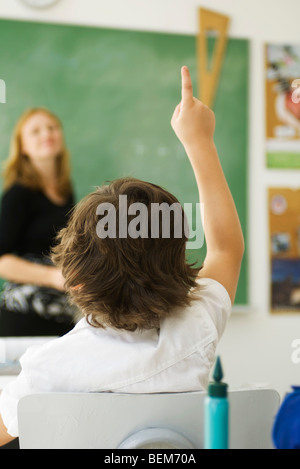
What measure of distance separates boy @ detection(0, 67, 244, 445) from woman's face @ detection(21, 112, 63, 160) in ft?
6.07

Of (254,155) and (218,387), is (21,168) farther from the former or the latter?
(218,387)

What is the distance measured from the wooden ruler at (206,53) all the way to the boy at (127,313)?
2097 mm

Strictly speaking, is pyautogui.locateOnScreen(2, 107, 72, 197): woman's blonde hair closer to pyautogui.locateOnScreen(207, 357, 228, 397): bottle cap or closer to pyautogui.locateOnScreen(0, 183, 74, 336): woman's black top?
pyautogui.locateOnScreen(0, 183, 74, 336): woman's black top

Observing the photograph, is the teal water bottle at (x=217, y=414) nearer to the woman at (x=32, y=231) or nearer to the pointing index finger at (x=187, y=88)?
the pointing index finger at (x=187, y=88)

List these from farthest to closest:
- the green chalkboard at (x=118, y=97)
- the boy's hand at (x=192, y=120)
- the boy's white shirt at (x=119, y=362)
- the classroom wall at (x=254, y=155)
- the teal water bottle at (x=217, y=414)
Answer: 1. the classroom wall at (x=254, y=155)
2. the green chalkboard at (x=118, y=97)
3. the boy's hand at (x=192, y=120)
4. the boy's white shirt at (x=119, y=362)
5. the teal water bottle at (x=217, y=414)

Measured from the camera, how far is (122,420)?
649 millimetres

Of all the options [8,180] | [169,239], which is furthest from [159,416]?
[8,180]

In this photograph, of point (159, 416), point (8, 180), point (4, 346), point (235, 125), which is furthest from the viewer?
point (235, 125)

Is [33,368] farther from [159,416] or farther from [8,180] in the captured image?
[8,180]

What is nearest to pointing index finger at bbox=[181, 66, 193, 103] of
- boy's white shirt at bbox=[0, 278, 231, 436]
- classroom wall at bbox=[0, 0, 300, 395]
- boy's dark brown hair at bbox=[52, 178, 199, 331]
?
boy's dark brown hair at bbox=[52, 178, 199, 331]

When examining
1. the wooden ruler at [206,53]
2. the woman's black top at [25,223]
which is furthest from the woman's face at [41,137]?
the wooden ruler at [206,53]

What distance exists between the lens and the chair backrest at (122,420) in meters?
0.64

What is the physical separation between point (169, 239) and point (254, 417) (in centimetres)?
24
